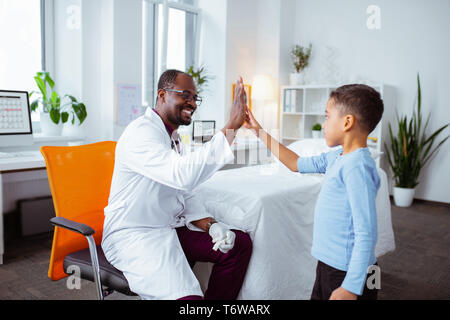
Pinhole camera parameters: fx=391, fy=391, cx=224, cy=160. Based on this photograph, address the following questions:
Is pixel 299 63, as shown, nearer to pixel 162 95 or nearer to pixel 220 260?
pixel 162 95

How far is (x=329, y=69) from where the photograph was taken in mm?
5418

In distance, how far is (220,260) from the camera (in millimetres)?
1618

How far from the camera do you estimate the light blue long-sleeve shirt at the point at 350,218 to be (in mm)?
1095

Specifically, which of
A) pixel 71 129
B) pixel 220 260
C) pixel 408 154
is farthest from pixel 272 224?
pixel 408 154

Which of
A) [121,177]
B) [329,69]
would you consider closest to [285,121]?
[329,69]

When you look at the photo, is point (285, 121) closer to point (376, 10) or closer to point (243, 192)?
point (376, 10)

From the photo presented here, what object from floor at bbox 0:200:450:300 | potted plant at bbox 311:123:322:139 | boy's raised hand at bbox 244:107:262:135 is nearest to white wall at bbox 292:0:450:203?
potted plant at bbox 311:123:322:139

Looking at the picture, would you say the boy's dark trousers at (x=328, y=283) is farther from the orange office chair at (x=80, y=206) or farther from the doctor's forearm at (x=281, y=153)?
the orange office chair at (x=80, y=206)

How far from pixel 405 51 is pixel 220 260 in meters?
4.31

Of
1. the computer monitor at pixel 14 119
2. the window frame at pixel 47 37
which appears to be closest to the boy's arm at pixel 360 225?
the computer monitor at pixel 14 119

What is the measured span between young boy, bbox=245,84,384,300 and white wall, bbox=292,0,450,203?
4.02m

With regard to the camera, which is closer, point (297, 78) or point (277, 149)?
point (277, 149)

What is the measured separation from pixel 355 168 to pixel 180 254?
0.72m

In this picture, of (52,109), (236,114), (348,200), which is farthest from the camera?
(52,109)
